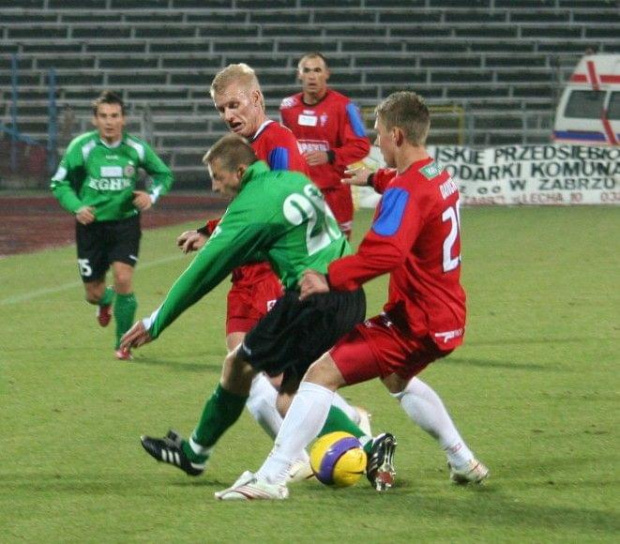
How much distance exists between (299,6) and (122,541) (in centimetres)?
3008

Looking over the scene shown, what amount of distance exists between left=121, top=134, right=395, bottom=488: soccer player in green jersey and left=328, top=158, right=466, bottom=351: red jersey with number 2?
0.29m

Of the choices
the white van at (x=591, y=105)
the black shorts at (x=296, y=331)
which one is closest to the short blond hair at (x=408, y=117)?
the black shorts at (x=296, y=331)

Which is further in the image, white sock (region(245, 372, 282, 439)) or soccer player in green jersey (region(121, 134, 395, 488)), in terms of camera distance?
white sock (region(245, 372, 282, 439))

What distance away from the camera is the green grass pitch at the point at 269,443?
17.8ft

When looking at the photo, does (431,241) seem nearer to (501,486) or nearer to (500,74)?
(501,486)

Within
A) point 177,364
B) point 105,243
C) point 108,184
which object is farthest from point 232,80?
point 105,243

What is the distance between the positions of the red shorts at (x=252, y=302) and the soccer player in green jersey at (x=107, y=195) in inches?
143

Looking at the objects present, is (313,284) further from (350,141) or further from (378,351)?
(350,141)

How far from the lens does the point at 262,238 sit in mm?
5777

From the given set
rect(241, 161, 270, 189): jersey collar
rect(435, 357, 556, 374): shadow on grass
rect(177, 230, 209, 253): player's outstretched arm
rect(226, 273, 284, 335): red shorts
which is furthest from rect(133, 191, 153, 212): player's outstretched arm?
rect(241, 161, 270, 189): jersey collar

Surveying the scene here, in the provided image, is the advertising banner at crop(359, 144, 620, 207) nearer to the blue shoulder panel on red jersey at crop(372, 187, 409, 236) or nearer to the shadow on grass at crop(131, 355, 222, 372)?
the shadow on grass at crop(131, 355, 222, 372)

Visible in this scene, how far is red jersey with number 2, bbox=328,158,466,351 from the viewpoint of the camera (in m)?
5.48

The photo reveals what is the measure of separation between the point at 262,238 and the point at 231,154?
0.37 metres

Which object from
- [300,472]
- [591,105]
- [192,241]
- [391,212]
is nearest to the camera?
[391,212]
